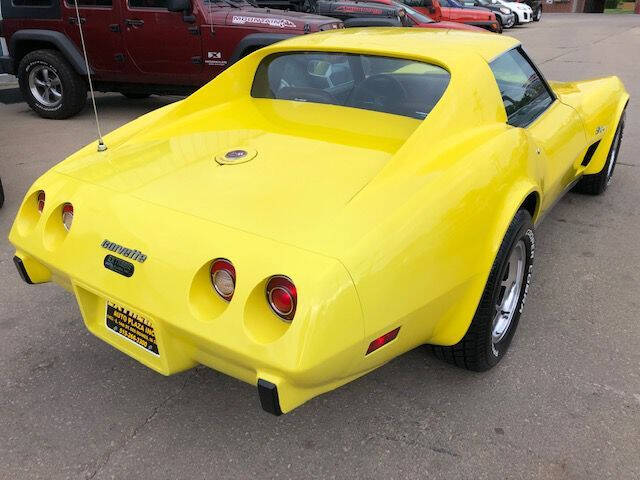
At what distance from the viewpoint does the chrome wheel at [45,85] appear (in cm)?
707

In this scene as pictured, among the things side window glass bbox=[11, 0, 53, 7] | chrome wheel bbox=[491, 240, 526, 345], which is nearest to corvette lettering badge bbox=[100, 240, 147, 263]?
chrome wheel bbox=[491, 240, 526, 345]

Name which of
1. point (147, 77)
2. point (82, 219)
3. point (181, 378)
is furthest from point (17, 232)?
point (147, 77)

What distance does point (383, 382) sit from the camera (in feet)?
Result: 8.11

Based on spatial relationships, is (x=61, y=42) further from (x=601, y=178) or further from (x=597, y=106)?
(x=601, y=178)

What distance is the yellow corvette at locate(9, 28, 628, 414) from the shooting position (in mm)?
1684

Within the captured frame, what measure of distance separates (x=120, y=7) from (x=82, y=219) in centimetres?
543

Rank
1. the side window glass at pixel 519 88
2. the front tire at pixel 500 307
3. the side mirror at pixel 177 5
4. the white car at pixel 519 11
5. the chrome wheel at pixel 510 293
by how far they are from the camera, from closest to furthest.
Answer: the front tire at pixel 500 307 < the chrome wheel at pixel 510 293 < the side window glass at pixel 519 88 < the side mirror at pixel 177 5 < the white car at pixel 519 11

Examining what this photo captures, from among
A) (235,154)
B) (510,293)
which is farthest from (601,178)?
(235,154)

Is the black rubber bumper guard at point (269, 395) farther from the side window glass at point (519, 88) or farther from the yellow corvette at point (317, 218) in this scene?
the side window glass at point (519, 88)

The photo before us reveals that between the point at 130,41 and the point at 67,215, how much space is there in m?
5.12

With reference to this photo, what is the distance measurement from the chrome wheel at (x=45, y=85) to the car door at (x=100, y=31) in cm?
55

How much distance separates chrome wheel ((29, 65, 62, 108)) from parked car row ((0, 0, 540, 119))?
12 millimetres

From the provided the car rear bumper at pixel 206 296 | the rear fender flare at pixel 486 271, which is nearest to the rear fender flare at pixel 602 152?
the rear fender flare at pixel 486 271

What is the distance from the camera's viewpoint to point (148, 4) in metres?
6.58
